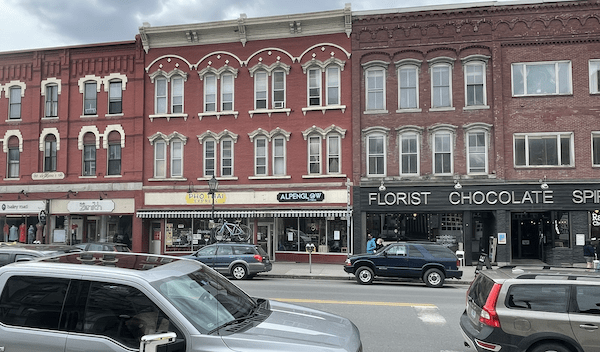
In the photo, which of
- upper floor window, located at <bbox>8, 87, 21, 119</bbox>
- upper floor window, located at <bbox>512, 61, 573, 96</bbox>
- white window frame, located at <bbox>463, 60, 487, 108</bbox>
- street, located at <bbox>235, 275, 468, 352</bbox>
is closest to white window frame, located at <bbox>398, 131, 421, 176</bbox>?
white window frame, located at <bbox>463, 60, 487, 108</bbox>

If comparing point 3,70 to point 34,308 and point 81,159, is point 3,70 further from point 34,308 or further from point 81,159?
point 34,308

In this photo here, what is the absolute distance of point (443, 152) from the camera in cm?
2256

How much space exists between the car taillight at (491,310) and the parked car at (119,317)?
2836mm

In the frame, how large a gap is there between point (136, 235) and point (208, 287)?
22.2 metres

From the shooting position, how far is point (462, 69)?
22.6 m

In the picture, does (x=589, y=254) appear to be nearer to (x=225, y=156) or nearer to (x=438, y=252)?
(x=438, y=252)

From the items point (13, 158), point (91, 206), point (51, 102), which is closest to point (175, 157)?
point (91, 206)

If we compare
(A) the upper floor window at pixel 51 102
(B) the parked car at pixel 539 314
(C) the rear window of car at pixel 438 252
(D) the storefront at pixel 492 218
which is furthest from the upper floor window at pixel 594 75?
(A) the upper floor window at pixel 51 102

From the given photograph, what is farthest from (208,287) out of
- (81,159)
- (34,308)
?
(81,159)

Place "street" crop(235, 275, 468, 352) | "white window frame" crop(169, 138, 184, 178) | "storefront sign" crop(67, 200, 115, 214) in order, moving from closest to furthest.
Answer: "street" crop(235, 275, 468, 352)
"white window frame" crop(169, 138, 184, 178)
"storefront sign" crop(67, 200, 115, 214)

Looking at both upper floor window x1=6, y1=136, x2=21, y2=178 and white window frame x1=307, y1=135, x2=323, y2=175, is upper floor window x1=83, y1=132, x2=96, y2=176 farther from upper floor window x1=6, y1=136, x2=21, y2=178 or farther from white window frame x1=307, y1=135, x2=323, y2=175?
white window frame x1=307, y1=135, x2=323, y2=175

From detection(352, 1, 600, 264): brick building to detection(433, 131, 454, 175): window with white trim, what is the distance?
5cm

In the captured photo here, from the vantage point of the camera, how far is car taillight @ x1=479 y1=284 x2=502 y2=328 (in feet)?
20.5

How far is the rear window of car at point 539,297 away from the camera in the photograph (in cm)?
625
